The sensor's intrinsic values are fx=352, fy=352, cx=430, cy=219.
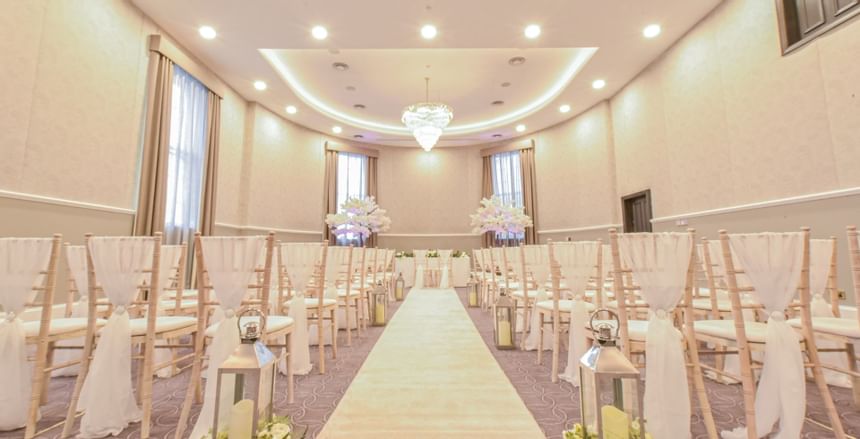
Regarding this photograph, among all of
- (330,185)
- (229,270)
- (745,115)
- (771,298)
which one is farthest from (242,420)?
(330,185)

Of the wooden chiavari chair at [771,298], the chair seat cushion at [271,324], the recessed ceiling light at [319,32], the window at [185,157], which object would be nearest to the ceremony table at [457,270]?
the window at [185,157]

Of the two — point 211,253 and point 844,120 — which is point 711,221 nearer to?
point 844,120

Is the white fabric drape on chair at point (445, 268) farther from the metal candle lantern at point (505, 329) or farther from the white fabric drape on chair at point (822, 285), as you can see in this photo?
the white fabric drape on chair at point (822, 285)

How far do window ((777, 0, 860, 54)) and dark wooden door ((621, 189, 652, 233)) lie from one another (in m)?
3.07

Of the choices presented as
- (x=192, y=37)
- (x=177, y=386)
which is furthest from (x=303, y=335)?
(x=192, y=37)

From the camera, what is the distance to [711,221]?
4.72 metres

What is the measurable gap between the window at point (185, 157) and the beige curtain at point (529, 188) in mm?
7354

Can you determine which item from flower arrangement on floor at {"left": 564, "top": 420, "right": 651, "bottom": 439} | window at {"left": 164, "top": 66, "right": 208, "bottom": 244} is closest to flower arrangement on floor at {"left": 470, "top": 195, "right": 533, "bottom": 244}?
window at {"left": 164, "top": 66, "right": 208, "bottom": 244}

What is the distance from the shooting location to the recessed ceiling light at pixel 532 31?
4.78m

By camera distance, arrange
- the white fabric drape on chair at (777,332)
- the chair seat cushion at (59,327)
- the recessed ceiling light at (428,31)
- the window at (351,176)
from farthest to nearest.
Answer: the window at (351,176) → the recessed ceiling light at (428,31) → the chair seat cushion at (59,327) → the white fabric drape on chair at (777,332)

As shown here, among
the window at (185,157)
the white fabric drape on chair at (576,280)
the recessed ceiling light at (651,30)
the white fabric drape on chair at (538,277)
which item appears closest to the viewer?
the white fabric drape on chair at (576,280)

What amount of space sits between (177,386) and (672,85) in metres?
7.09

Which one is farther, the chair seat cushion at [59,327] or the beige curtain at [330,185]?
the beige curtain at [330,185]

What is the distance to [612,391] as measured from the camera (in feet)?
3.50
